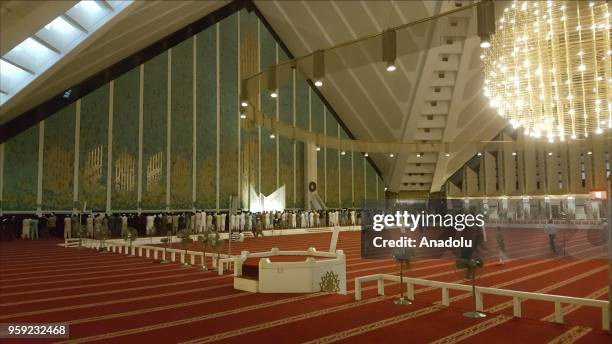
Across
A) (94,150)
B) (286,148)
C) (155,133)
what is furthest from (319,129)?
(94,150)

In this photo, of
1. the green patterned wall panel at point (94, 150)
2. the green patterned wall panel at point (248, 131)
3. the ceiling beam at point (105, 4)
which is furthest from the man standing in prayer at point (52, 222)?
the ceiling beam at point (105, 4)

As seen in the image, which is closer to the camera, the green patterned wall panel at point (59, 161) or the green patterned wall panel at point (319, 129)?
the green patterned wall panel at point (59, 161)

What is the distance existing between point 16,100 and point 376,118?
13317 mm

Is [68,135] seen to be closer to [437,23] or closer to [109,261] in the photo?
[109,261]

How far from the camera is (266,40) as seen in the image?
62.9ft

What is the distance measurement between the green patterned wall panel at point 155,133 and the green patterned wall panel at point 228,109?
2.25 metres

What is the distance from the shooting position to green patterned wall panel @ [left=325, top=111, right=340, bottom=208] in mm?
21406

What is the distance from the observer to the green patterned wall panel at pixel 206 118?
52.4ft

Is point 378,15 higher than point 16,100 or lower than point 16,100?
higher

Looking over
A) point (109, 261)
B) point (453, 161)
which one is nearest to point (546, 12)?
point (109, 261)

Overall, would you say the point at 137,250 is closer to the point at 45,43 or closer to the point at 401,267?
the point at 45,43

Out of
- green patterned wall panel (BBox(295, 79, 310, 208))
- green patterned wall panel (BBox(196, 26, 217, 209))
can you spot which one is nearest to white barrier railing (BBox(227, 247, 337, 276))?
green patterned wall panel (BBox(196, 26, 217, 209))

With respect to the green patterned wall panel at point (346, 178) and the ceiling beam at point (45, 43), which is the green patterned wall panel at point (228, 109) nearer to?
the green patterned wall panel at point (346, 178)

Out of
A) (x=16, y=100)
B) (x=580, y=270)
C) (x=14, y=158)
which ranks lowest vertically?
(x=580, y=270)
